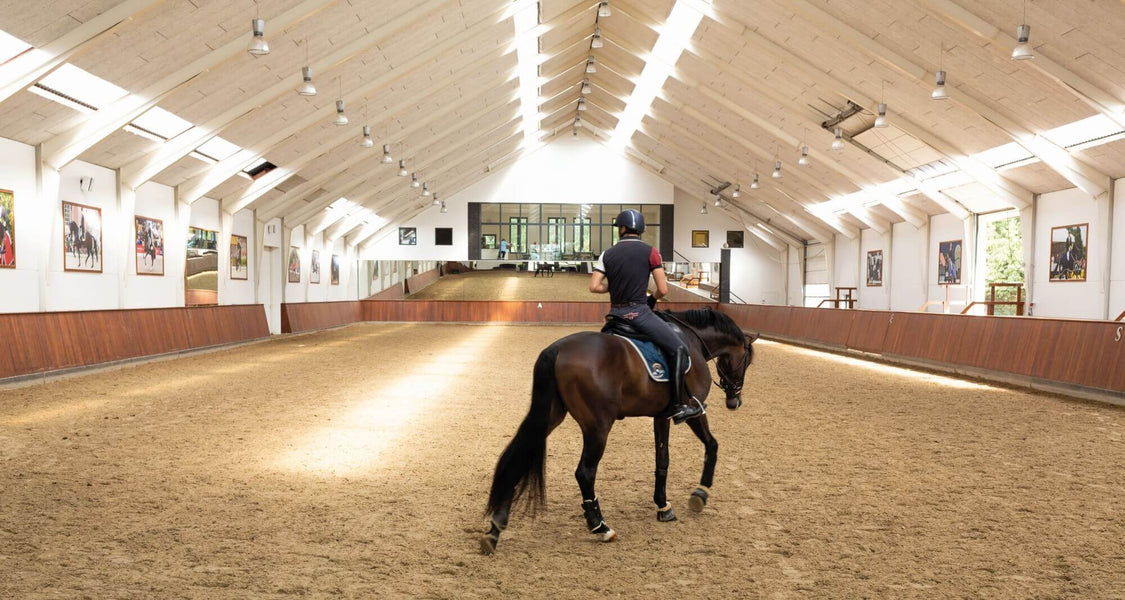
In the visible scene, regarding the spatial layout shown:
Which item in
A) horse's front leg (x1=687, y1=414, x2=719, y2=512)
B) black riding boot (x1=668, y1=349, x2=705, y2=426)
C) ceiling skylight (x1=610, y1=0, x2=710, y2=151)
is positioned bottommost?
horse's front leg (x1=687, y1=414, x2=719, y2=512)

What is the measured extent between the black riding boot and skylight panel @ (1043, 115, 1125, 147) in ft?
48.2

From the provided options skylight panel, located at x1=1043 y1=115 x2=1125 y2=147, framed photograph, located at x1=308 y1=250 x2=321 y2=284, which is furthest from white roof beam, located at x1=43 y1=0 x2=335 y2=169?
framed photograph, located at x1=308 y1=250 x2=321 y2=284

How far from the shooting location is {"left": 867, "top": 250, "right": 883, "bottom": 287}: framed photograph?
1166 inches

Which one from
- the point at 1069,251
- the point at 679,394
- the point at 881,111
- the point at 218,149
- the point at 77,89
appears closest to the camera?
the point at 679,394

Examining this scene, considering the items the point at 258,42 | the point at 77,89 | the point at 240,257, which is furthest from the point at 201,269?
the point at 258,42

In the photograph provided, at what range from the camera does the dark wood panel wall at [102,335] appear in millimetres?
11852

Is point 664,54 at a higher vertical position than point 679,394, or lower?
higher

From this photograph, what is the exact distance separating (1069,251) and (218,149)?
20118 mm

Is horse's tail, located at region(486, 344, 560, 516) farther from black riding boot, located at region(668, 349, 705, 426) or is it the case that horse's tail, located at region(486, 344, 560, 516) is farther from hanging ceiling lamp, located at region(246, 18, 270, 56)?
hanging ceiling lamp, located at region(246, 18, 270, 56)

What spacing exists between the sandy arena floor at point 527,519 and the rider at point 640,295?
791mm

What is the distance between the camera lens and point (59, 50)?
1115 cm

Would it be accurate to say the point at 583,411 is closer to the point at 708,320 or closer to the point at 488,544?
the point at 488,544

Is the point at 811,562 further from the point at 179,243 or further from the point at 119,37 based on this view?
the point at 179,243

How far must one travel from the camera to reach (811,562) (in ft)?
13.7
